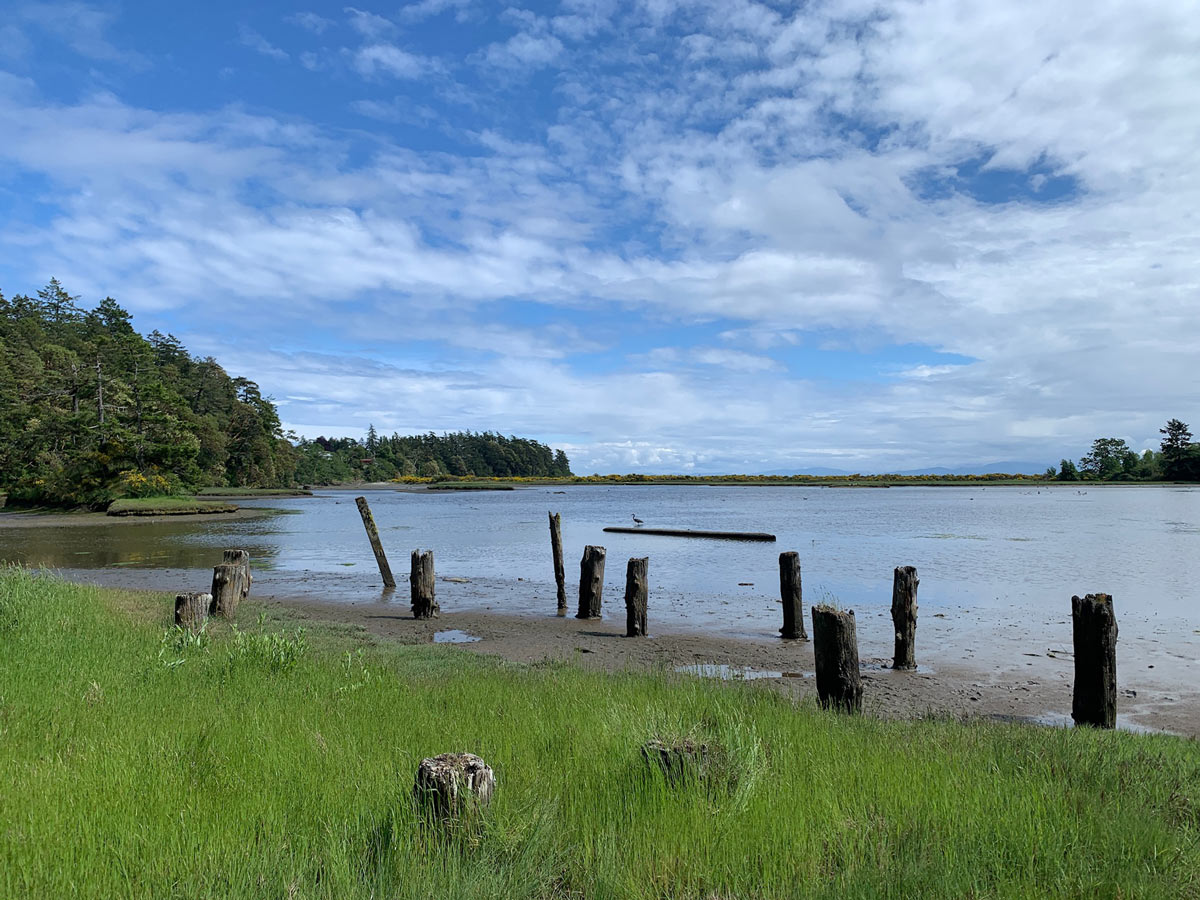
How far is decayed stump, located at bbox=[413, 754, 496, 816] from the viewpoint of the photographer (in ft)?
13.0

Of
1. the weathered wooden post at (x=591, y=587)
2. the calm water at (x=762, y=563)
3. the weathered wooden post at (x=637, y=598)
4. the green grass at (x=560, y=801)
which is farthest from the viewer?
the weathered wooden post at (x=591, y=587)

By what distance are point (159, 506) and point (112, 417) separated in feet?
26.6

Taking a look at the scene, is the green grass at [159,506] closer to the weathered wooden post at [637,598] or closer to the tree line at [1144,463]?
the weathered wooden post at [637,598]

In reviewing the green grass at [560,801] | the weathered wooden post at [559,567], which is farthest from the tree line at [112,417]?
the green grass at [560,801]

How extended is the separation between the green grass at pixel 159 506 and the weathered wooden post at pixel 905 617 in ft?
170

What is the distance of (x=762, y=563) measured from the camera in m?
27.7

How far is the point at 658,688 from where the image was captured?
814 centimetres

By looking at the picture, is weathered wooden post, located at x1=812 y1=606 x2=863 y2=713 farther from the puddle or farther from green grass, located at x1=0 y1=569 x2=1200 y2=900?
the puddle

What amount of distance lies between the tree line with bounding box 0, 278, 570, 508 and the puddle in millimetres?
47081

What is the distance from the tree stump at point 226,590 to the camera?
14.2 metres

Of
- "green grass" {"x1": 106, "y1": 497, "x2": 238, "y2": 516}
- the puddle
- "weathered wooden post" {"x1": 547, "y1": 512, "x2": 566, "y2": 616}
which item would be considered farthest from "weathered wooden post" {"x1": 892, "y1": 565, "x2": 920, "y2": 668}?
"green grass" {"x1": 106, "y1": 497, "x2": 238, "y2": 516}

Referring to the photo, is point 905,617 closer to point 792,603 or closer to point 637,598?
point 792,603

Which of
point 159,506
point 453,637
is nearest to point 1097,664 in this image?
point 453,637

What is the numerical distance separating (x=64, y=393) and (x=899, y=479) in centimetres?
14556
